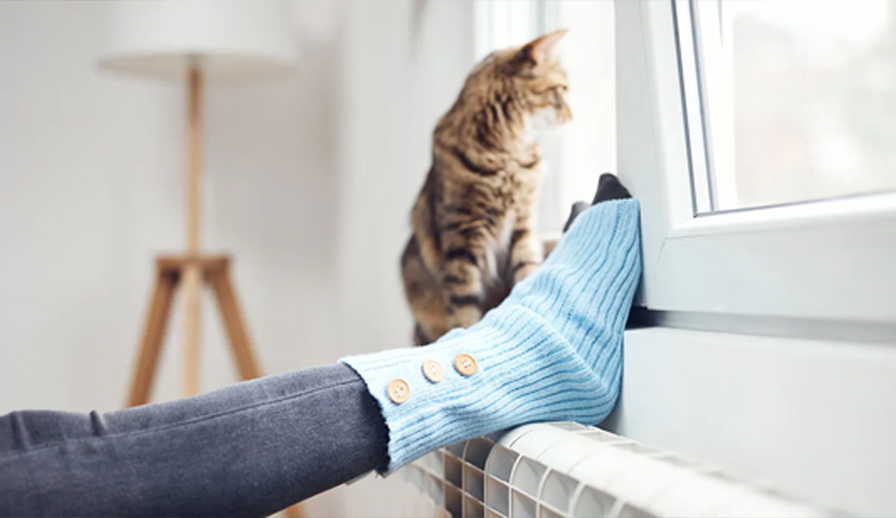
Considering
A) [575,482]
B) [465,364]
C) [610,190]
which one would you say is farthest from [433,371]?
[610,190]

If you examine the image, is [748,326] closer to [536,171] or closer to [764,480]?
[764,480]

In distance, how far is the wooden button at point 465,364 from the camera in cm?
55

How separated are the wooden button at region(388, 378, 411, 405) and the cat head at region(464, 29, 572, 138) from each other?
0.58 meters

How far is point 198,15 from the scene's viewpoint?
744mm

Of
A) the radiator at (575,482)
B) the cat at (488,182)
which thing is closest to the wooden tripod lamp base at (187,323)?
the cat at (488,182)

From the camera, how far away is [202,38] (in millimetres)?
922

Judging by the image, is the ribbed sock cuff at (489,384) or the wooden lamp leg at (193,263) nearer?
the ribbed sock cuff at (489,384)

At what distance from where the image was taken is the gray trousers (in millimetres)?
400

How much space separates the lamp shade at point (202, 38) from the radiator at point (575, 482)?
0.43m

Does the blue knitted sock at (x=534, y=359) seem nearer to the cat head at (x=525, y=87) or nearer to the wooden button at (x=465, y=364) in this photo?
the wooden button at (x=465, y=364)

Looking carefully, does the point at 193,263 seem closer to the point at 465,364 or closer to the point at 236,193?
the point at 236,193

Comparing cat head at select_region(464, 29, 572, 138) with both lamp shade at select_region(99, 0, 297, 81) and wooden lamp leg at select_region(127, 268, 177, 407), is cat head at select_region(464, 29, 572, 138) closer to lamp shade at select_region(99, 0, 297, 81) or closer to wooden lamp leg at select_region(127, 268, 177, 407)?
lamp shade at select_region(99, 0, 297, 81)

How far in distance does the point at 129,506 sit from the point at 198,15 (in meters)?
0.48

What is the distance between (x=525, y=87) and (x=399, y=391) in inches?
26.6
